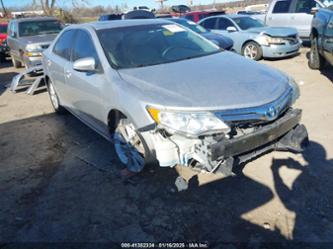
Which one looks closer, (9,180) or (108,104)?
(108,104)

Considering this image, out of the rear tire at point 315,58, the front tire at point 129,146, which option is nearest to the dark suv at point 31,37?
the front tire at point 129,146

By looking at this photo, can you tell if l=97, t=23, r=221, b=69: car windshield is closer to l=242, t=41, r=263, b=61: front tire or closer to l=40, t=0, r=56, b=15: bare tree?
l=242, t=41, r=263, b=61: front tire

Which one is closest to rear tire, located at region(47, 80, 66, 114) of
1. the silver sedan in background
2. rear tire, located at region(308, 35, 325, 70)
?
rear tire, located at region(308, 35, 325, 70)

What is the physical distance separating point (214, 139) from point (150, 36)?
6.56 feet

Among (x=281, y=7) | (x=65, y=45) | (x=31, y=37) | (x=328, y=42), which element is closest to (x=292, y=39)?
(x=281, y=7)

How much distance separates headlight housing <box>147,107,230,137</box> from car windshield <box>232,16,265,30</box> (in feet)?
27.4

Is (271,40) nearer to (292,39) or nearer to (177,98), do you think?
(292,39)

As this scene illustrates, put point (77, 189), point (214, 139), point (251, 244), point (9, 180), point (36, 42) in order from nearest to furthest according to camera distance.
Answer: point (251, 244), point (214, 139), point (77, 189), point (9, 180), point (36, 42)

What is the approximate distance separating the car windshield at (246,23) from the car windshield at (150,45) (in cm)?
644

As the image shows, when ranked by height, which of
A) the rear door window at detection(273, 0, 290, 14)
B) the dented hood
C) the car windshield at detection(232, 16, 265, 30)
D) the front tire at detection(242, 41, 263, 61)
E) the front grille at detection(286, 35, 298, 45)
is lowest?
the front tire at detection(242, 41, 263, 61)

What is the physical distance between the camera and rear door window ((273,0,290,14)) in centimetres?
1144

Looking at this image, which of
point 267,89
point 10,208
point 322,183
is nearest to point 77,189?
point 10,208

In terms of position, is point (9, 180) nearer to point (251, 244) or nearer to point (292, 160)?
point (251, 244)

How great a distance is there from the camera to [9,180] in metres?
3.86
